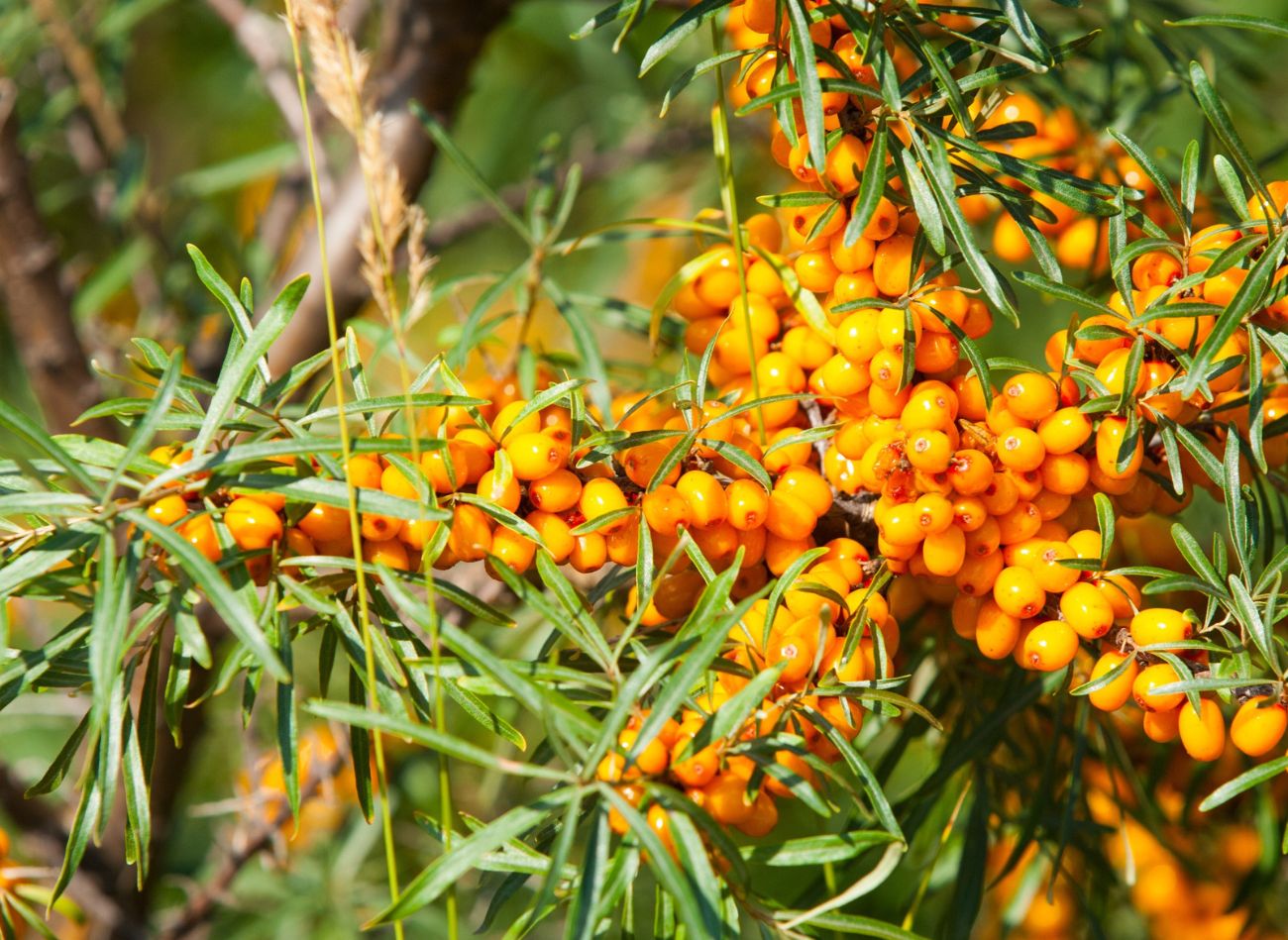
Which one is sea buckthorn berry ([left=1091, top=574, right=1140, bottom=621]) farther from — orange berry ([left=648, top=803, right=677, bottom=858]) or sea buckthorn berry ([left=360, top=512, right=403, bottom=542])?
sea buckthorn berry ([left=360, top=512, right=403, bottom=542])

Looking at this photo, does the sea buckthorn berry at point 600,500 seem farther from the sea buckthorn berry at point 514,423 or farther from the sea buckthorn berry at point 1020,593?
the sea buckthorn berry at point 1020,593

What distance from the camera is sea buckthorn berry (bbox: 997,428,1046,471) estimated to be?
0.53 meters

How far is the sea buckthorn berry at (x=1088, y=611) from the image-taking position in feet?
1.73

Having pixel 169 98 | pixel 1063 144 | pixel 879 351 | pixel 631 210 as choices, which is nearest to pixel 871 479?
pixel 879 351

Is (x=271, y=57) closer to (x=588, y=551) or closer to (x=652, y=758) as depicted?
(x=588, y=551)

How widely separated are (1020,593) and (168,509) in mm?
400

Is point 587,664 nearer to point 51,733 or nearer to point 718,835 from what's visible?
point 718,835

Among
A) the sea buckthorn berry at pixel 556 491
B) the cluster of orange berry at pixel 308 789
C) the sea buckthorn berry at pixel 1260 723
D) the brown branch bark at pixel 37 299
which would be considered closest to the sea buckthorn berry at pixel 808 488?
the sea buckthorn berry at pixel 556 491

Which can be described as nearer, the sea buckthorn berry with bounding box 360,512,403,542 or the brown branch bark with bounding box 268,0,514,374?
the sea buckthorn berry with bounding box 360,512,403,542

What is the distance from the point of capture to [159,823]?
1094 millimetres

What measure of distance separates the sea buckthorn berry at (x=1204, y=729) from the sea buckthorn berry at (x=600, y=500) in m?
0.28

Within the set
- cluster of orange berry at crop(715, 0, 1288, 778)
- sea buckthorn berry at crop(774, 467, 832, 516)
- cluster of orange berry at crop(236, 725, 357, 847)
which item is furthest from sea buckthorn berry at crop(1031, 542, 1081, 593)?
cluster of orange berry at crop(236, 725, 357, 847)

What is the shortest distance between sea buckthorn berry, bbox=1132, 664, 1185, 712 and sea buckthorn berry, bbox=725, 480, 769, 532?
19 cm

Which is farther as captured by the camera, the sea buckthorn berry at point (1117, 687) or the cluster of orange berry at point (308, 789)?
the cluster of orange berry at point (308, 789)
